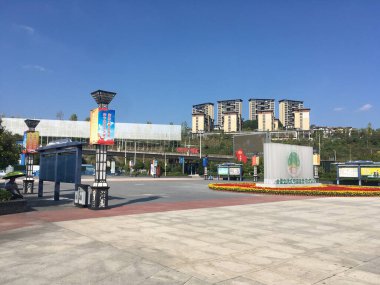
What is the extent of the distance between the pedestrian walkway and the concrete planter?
2175mm

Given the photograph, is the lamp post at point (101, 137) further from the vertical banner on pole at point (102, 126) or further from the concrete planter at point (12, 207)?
the concrete planter at point (12, 207)

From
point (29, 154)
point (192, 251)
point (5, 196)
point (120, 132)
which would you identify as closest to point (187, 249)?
point (192, 251)

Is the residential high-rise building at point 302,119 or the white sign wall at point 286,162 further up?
the residential high-rise building at point 302,119

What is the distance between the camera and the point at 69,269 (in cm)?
593

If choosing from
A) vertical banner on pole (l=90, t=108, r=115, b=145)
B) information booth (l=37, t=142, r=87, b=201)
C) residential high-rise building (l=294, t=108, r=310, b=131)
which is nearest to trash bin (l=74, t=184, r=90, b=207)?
information booth (l=37, t=142, r=87, b=201)

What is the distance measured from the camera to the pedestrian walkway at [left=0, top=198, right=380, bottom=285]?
18.6ft

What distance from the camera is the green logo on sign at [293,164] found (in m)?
27.9

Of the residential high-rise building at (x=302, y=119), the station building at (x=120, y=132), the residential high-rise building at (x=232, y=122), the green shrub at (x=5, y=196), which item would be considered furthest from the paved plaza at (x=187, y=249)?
the residential high-rise building at (x=232, y=122)

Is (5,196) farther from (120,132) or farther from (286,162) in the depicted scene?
(120,132)

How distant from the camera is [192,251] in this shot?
743 cm

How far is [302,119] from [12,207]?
18010 cm

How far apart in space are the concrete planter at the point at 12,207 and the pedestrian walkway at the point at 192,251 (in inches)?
85.6

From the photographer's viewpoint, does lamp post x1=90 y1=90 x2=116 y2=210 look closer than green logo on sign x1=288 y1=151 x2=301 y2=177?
Yes

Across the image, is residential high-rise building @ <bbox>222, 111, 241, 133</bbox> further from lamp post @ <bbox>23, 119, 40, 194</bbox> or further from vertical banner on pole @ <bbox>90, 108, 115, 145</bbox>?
vertical banner on pole @ <bbox>90, 108, 115, 145</bbox>
